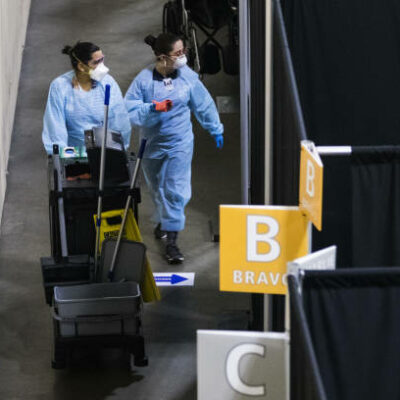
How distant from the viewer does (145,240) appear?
8.78m

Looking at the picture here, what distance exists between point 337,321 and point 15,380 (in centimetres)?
375

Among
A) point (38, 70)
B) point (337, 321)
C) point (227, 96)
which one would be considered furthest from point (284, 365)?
point (38, 70)

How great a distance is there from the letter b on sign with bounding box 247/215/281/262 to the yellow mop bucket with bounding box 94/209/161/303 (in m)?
2.89

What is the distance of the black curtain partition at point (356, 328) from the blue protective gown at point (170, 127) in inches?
178

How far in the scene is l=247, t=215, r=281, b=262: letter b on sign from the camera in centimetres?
407

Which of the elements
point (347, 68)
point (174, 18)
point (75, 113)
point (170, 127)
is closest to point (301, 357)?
point (347, 68)

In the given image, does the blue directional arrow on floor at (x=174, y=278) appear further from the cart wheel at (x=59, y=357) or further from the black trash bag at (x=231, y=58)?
the black trash bag at (x=231, y=58)

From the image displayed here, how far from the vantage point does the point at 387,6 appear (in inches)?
238

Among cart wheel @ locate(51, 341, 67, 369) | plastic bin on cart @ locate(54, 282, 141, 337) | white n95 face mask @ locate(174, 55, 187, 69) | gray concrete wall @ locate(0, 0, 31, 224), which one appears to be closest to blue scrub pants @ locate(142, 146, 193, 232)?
white n95 face mask @ locate(174, 55, 187, 69)

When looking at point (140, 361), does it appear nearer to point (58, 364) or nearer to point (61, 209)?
point (58, 364)

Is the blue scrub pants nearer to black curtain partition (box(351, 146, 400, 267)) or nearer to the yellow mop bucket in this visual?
the yellow mop bucket

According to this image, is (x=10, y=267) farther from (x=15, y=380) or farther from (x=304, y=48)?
(x=304, y=48)

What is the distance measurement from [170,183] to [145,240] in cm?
78

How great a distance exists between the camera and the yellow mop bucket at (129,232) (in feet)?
22.9
